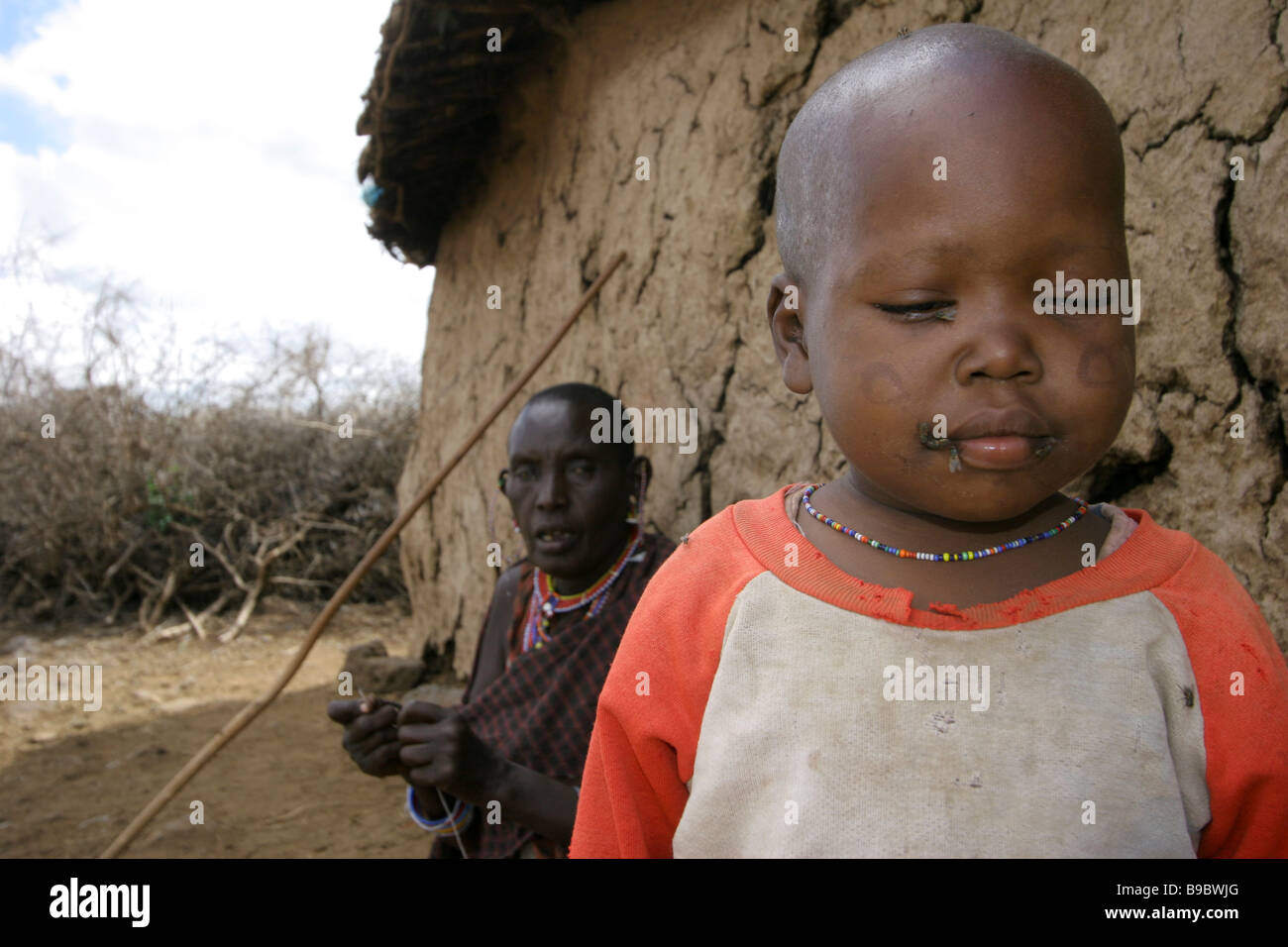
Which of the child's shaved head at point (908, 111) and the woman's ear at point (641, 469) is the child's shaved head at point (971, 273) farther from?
the woman's ear at point (641, 469)

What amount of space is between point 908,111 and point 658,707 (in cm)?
65

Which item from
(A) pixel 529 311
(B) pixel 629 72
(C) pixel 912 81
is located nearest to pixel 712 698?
(C) pixel 912 81

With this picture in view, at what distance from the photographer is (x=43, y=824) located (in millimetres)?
3428

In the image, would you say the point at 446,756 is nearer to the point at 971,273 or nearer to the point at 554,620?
the point at 554,620

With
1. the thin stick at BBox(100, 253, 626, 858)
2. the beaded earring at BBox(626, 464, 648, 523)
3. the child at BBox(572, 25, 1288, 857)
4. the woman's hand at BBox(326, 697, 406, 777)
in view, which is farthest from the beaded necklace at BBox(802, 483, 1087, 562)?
→ the thin stick at BBox(100, 253, 626, 858)

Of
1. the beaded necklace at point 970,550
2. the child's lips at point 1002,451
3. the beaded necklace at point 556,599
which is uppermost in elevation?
the child's lips at point 1002,451

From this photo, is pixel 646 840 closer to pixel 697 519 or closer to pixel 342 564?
pixel 697 519

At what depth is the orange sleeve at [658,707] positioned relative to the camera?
0.95 metres

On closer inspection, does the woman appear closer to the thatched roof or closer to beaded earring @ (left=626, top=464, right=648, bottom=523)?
beaded earring @ (left=626, top=464, right=648, bottom=523)

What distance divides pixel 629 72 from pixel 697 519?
1579mm

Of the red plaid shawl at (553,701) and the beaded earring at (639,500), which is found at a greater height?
the beaded earring at (639,500)

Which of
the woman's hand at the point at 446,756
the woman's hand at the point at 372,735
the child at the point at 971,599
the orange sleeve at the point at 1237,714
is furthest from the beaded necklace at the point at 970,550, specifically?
the woman's hand at the point at 372,735

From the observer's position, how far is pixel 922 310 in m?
0.85

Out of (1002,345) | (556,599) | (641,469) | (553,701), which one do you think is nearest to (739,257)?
(641,469)
